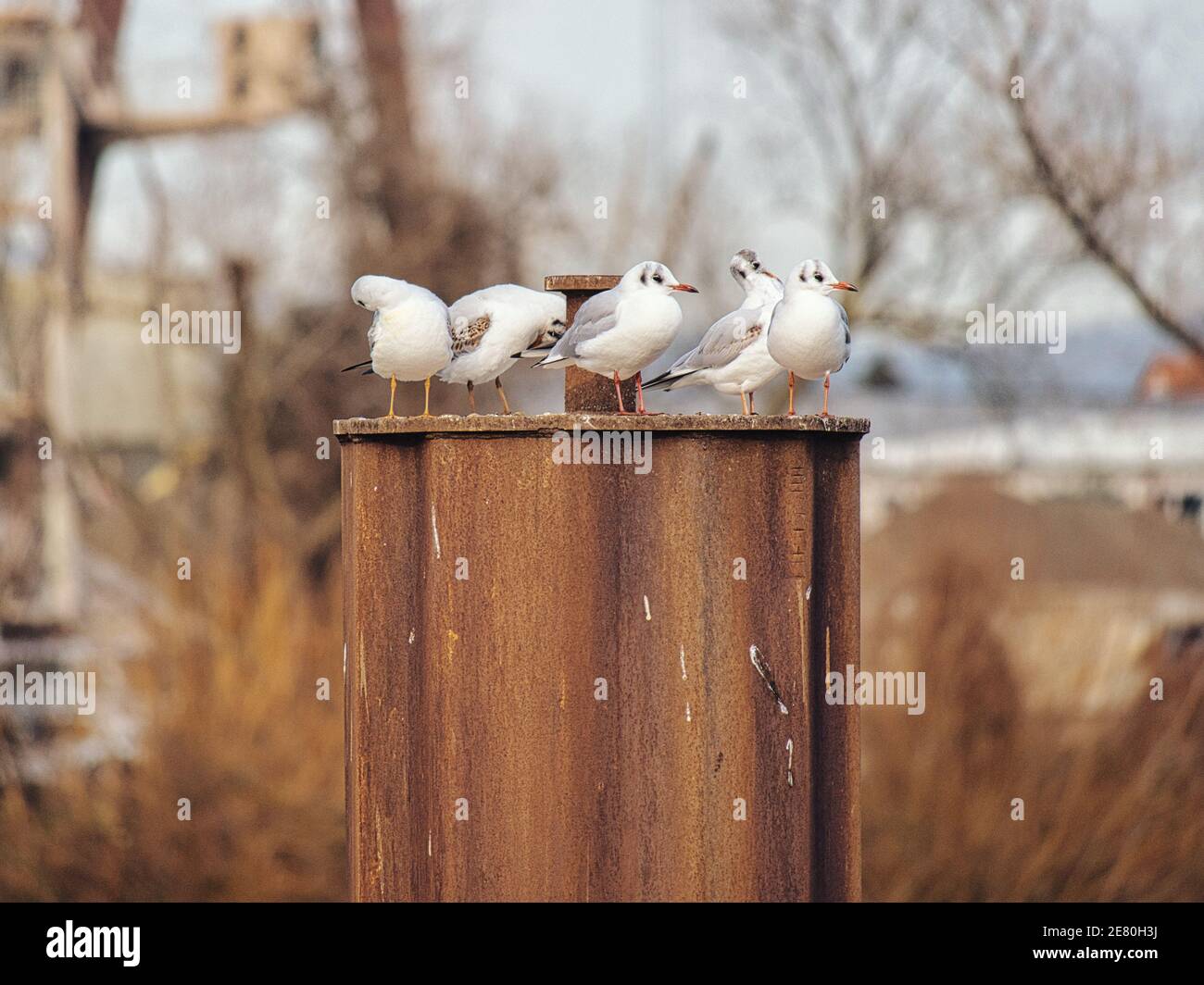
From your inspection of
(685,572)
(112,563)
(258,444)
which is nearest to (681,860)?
(685,572)

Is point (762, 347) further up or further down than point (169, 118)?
further down

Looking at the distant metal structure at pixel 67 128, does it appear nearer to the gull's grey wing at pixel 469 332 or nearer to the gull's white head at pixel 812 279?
the gull's grey wing at pixel 469 332

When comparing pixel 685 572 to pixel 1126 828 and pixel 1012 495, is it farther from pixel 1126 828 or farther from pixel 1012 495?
pixel 1012 495

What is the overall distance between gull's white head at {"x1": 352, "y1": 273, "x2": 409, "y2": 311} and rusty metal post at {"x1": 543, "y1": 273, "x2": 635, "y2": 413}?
0.49 m

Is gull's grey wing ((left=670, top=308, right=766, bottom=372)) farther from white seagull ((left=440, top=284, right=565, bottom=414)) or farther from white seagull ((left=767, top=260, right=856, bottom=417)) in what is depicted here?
white seagull ((left=440, top=284, right=565, bottom=414))

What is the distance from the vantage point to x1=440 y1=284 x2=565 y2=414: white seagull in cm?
475

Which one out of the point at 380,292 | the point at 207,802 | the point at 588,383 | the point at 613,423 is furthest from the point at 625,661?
the point at 207,802

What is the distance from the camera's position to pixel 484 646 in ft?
14.0

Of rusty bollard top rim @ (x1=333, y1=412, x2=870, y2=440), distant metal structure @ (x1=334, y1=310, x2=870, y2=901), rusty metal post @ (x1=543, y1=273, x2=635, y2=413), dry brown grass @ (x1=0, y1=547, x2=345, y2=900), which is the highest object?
rusty metal post @ (x1=543, y1=273, x2=635, y2=413)

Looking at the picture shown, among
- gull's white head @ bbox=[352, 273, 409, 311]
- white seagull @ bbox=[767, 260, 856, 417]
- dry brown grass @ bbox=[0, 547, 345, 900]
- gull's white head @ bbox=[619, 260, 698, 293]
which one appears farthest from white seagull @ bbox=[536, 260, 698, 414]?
dry brown grass @ bbox=[0, 547, 345, 900]

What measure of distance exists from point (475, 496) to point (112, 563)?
11.3 m

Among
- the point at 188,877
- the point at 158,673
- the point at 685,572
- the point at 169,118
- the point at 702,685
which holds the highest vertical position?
the point at 169,118

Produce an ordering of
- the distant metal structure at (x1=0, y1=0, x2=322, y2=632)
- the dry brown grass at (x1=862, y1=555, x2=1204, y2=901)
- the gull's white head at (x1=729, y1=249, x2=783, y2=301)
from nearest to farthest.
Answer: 1. the gull's white head at (x1=729, y1=249, x2=783, y2=301)
2. the dry brown grass at (x1=862, y1=555, x2=1204, y2=901)
3. the distant metal structure at (x1=0, y1=0, x2=322, y2=632)

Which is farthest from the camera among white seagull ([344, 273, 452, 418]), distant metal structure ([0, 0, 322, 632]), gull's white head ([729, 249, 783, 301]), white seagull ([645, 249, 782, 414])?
distant metal structure ([0, 0, 322, 632])
